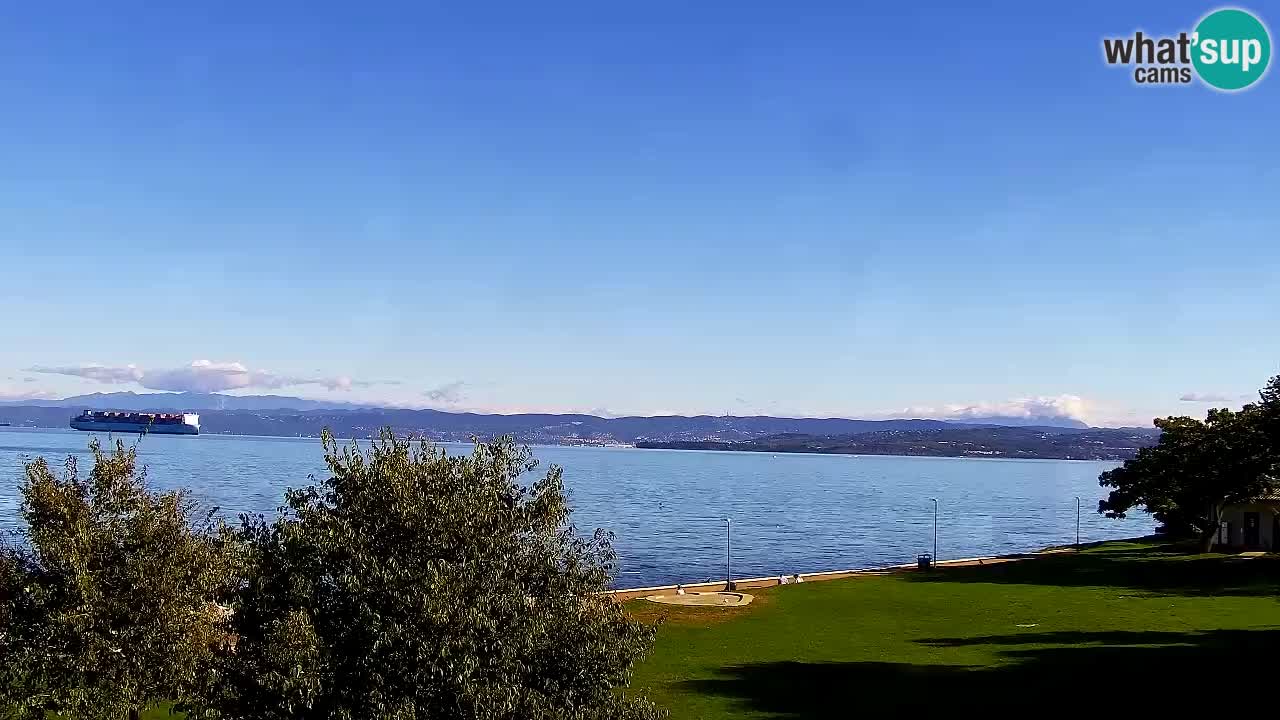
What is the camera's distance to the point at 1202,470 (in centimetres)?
8388

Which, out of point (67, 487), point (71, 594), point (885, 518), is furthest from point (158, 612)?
point (885, 518)

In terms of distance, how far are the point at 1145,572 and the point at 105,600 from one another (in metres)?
70.1

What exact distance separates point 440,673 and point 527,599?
6.78ft

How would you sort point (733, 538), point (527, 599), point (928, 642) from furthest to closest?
point (733, 538)
point (928, 642)
point (527, 599)

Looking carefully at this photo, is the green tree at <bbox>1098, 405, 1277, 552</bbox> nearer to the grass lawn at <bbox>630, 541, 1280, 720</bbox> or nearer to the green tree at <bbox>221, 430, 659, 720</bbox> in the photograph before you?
the grass lawn at <bbox>630, 541, 1280, 720</bbox>

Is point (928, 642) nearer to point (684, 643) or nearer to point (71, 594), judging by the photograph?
point (684, 643)

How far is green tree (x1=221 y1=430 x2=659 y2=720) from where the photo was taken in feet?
59.9

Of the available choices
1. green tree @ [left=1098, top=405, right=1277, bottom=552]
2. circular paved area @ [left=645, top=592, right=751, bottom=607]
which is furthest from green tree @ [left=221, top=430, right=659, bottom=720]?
green tree @ [left=1098, top=405, right=1277, bottom=552]

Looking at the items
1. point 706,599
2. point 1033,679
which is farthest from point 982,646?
point 706,599

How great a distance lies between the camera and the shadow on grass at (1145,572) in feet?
217

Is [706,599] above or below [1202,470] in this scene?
below

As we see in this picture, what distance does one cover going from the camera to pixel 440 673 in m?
18.2

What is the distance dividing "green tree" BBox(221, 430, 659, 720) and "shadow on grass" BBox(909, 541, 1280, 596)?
176ft

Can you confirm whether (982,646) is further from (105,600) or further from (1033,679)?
(105,600)
